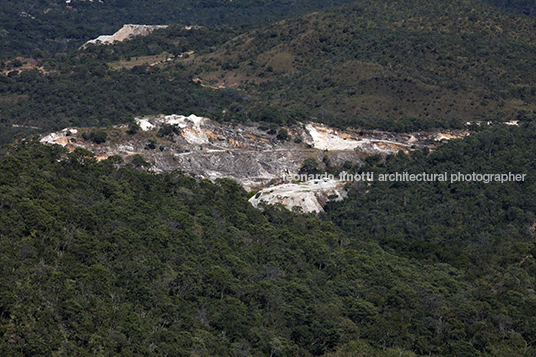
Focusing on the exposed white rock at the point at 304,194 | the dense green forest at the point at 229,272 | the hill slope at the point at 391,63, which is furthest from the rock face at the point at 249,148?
the hill slope at the point at 391,63

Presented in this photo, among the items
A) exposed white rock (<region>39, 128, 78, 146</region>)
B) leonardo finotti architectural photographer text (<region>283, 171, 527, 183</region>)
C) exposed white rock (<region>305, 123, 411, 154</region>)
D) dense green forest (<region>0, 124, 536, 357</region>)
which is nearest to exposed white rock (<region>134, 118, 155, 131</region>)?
exposed white rock (<region>39, 128, 78, 146</region>)

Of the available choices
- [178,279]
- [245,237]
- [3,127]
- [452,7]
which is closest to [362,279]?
[245,237]

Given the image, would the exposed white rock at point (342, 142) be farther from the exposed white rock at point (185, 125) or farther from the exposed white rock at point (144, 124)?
the exposed white rock at point (144, 124)

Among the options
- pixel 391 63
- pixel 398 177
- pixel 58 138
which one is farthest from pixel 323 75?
pixel 58 138

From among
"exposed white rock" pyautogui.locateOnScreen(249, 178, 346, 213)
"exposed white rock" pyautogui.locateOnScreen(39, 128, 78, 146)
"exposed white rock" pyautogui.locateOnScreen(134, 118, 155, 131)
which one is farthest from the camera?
"exposed white rock" pyautogui.locateOnScreen(134, 118, 155, 131)

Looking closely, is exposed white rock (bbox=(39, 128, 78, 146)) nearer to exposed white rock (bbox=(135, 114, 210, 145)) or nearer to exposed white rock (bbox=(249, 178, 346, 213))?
exposed white rock (bbox=(135, 114, 210, 145))

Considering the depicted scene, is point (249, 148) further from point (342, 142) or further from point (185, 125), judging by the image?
point (342, 142)
